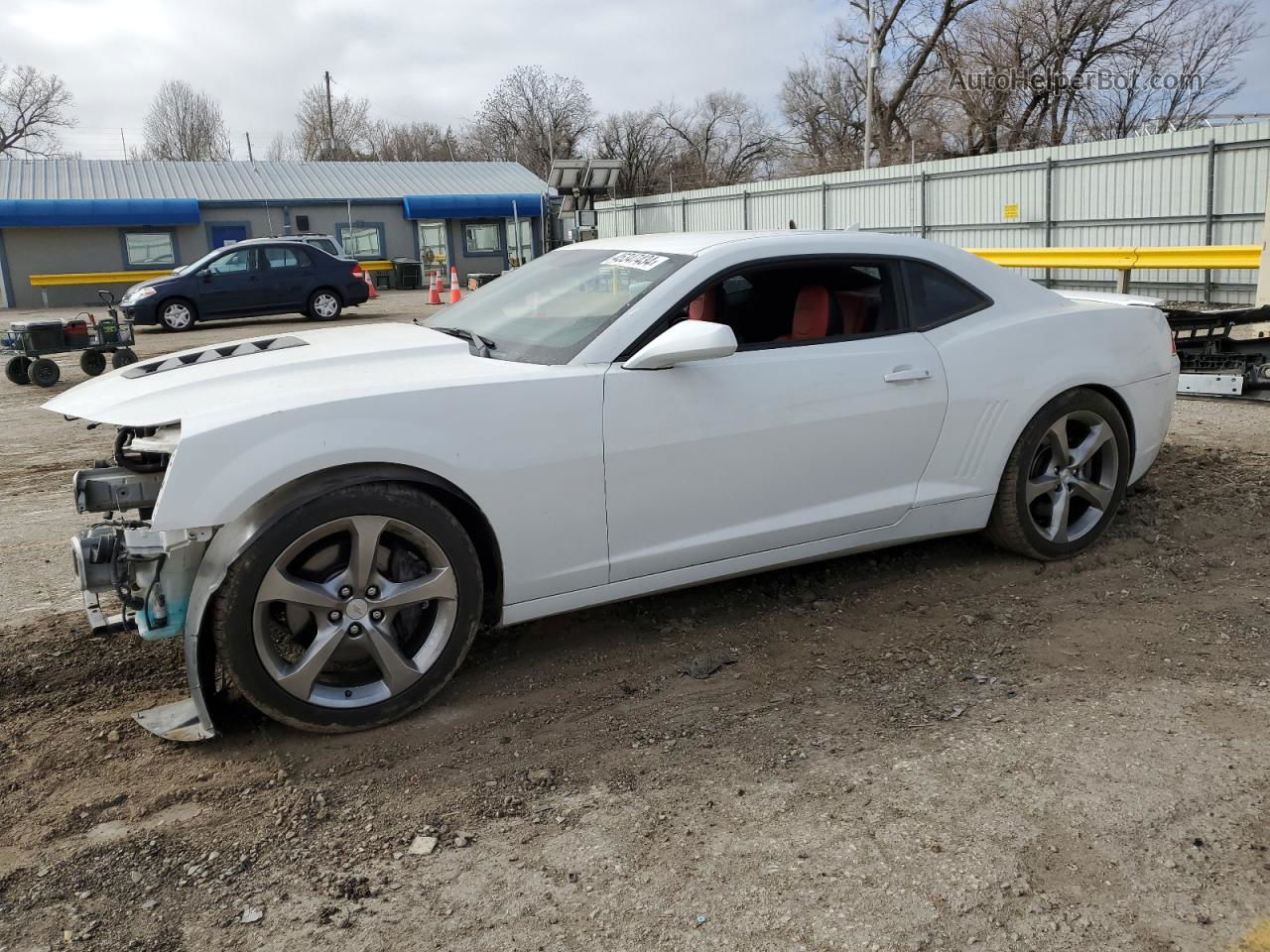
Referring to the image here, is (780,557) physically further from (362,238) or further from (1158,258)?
(362,238)

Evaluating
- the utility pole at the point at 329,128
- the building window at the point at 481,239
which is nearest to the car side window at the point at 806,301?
the building window at the point at 481,239

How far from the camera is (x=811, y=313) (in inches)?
166

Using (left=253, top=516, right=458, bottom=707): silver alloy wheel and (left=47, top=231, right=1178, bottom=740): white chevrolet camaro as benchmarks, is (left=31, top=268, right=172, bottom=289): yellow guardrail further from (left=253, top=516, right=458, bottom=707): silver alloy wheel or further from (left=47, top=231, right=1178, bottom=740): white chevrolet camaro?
(left=253, top=516, right=458, bottom=707): silver alloy wheel

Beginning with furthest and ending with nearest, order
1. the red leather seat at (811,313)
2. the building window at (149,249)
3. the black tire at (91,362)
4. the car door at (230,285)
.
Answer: the building window at (149,249) → the car door at (230,285) → the black tire at (91,362) → the red leather seat at (811,313)

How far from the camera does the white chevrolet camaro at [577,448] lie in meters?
3.10

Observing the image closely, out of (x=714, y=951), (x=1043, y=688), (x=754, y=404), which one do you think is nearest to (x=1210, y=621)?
(x=1043, y=688)

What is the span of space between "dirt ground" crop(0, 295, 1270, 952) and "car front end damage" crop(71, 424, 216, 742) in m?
0.13

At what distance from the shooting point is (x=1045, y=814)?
280 cm

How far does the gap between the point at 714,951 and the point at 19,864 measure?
1758 millimetres

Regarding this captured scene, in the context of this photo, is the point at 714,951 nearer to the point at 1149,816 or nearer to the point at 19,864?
the point at 1149,816

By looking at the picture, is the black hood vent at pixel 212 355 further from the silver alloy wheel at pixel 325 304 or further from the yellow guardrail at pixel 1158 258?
the silver alloy wheel at pixel 325 304

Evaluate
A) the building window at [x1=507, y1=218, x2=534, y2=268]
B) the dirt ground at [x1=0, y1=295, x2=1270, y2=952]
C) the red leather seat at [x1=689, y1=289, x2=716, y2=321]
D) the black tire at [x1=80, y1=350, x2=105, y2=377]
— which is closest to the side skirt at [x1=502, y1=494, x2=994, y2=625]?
the dirt ground at [x1=0, y1=295, x2=1270, y2=952]

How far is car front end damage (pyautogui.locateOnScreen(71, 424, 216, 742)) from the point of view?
9.97 ft

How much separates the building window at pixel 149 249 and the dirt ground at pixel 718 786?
3067 centimetres
